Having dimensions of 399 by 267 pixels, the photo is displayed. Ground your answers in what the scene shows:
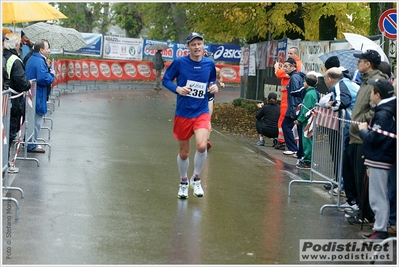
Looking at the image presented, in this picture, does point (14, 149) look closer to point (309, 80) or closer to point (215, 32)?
point (309, 80)

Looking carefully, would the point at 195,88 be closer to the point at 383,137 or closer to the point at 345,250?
the point at 383,137

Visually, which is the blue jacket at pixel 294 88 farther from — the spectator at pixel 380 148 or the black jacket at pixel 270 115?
the spectator at pixel 380 148

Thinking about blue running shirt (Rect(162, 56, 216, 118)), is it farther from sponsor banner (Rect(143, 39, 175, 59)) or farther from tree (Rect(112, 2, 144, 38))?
tree (Rect(112, 2, 144, 38))

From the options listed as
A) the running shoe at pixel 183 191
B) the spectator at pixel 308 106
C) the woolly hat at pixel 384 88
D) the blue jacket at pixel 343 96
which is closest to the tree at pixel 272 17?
the spectator at pixel 308 106

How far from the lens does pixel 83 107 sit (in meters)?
24.6

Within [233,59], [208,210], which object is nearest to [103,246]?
[208,210]

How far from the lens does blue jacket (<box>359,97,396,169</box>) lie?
24.7 ft

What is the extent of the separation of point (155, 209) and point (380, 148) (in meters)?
2.73

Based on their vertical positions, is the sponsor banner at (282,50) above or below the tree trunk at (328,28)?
below

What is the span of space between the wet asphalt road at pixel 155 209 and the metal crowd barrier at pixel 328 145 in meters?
0.34

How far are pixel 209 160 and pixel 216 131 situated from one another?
5.62 metres

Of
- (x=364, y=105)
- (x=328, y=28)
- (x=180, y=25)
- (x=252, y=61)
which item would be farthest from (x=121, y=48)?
(x=364, y=105)

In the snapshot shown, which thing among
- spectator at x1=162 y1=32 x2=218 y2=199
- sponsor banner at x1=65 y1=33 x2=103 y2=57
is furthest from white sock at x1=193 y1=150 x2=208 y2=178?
sponsor banner at x1=65 y1=33 x2=103 y2=57

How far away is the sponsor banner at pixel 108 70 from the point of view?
37281 mm
